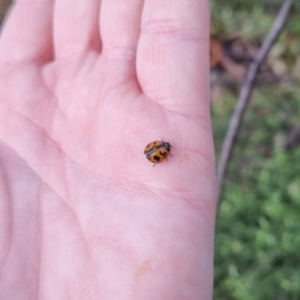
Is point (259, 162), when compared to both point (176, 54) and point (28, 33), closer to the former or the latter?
point (176, 54)

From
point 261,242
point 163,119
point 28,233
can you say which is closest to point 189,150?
point 163,119

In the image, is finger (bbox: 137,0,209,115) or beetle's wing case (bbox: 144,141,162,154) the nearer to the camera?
beetle's wing case (bbox: 144,141,162,154)

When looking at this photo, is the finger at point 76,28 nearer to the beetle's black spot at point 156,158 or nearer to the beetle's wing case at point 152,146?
the beetle's wing case at point 152,146

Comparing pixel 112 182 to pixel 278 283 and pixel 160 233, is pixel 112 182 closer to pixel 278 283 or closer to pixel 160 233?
pixel 160 233

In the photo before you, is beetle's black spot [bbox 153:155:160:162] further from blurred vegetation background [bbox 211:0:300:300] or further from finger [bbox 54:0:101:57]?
blurred vegetation background [bbox 211:0:300:300]

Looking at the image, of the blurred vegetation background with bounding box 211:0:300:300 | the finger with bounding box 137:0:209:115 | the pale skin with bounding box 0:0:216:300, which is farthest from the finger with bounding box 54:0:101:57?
the blurred vegetation background with bounding box 211:0:300:300

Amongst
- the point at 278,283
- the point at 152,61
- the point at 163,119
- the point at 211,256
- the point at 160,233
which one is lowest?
the point at 278,283
